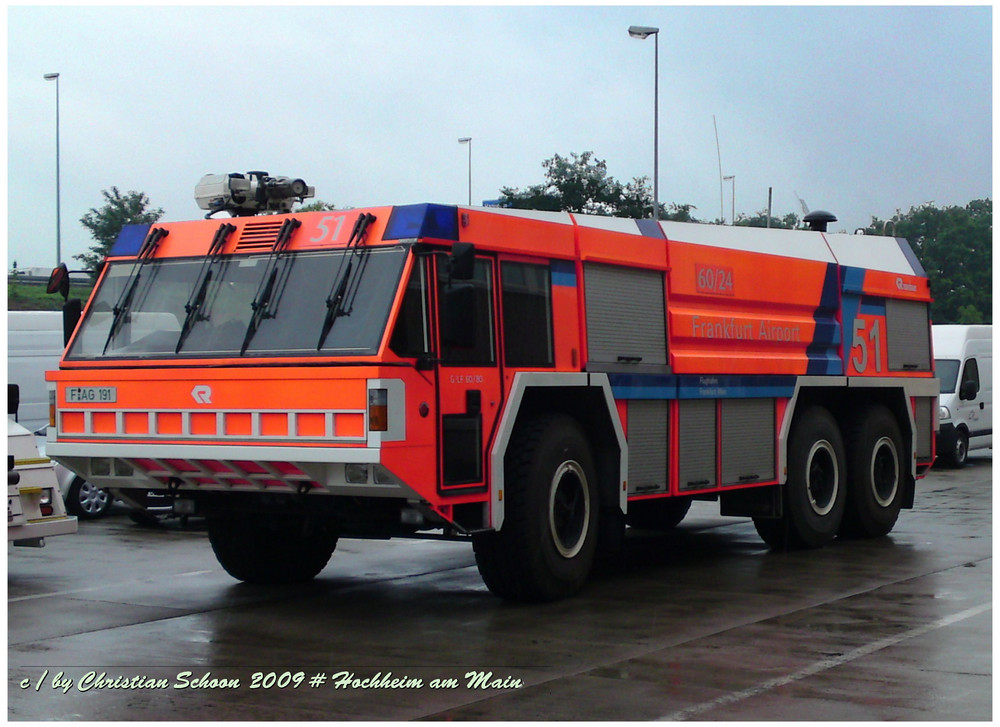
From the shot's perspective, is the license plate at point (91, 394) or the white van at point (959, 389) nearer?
the license plate at point (91, 394)

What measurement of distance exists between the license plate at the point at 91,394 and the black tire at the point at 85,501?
22.1 ft

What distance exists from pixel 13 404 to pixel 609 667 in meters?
6.58

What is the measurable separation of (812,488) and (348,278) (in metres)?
6.04

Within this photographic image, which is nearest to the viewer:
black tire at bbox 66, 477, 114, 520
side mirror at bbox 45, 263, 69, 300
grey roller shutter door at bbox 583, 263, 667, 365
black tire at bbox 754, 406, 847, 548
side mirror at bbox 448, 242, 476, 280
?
side mirror at bbox 448, 242, 476, 280

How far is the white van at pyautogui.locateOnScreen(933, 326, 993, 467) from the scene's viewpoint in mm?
23219

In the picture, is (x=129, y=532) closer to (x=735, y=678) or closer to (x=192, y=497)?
(x=192, y=497)

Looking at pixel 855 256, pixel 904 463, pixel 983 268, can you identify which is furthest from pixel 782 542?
pixel 983 268

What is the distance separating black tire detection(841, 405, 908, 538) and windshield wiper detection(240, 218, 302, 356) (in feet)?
22.1

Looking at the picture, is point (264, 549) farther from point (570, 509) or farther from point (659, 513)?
point (659, 513)

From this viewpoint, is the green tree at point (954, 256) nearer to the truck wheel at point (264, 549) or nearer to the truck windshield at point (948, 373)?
the truck windshield at point (948, 373)

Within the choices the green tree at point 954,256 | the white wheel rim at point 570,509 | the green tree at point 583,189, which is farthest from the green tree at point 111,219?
the green tree at point 954,256

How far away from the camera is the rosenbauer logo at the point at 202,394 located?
345 inches

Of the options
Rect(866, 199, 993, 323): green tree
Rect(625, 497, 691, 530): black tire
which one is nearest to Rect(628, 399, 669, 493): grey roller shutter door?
Rect(625, 497, 691, 530): black tire

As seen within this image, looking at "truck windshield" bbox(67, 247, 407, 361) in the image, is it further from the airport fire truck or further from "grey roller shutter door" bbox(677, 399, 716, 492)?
"grey roller shutter door" bbox(677, 399, 716, 492)
